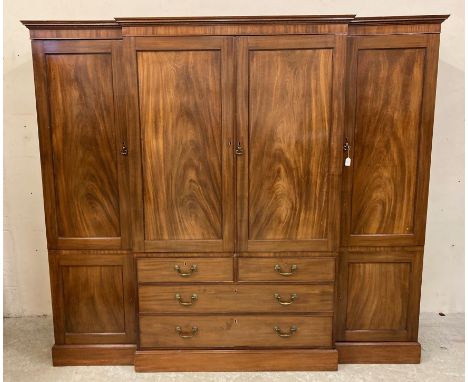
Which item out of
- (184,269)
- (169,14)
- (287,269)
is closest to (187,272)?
(184,269)

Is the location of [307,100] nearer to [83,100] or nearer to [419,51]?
[419,51]

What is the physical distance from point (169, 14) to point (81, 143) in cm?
98

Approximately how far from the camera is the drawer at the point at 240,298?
206 centimetres

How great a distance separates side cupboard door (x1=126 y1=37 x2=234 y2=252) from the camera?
186 centimetres

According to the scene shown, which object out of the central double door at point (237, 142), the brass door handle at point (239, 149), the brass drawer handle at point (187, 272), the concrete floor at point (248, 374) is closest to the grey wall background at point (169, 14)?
the concrete floor at point (248, 374)

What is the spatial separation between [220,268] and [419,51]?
4.65ft

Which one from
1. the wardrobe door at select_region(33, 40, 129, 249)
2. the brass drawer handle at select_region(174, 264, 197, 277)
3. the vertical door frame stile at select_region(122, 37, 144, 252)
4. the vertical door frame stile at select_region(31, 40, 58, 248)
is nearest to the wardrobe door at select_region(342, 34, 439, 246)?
the brass drawer handle at select_region(174, 264, 197, 277)

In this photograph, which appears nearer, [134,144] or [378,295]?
[134,144]

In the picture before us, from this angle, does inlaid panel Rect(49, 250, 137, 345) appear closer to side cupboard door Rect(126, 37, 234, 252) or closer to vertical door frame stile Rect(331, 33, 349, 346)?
side cupboard door Rect(126, 37, 234, 252)

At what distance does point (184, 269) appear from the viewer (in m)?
2.05

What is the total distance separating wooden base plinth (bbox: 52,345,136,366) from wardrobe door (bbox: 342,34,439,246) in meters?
1.31

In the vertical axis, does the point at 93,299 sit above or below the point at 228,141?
below

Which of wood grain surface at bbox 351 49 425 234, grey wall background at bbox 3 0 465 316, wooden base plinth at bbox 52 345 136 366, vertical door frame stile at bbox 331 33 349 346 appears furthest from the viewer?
grey wall background at bbox 3 0 465 316

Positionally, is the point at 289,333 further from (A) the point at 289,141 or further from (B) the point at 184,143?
(B) the point at 184,143
